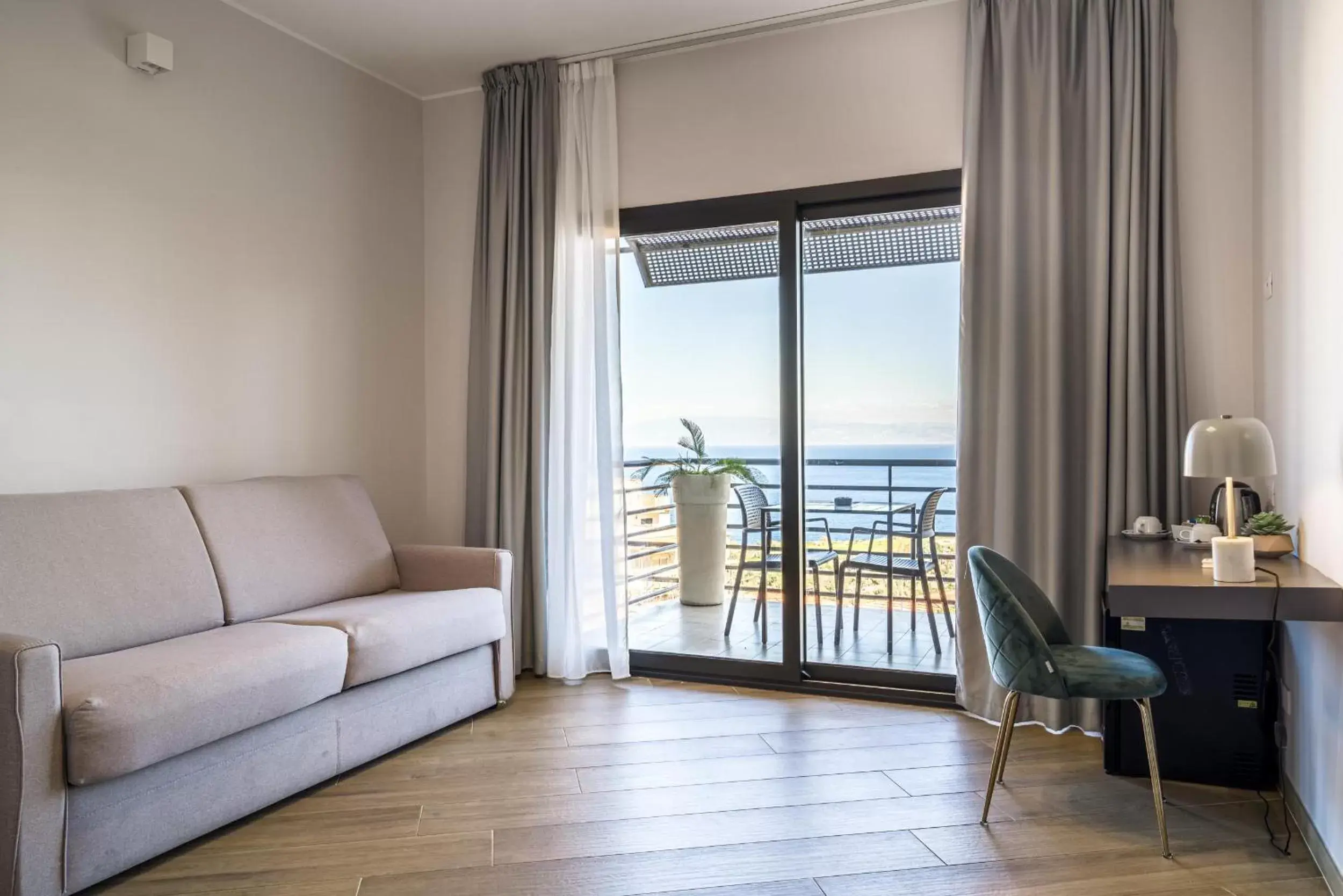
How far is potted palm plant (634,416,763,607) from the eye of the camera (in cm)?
468

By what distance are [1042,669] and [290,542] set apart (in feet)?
8.70

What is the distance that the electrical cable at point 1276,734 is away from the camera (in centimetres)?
224

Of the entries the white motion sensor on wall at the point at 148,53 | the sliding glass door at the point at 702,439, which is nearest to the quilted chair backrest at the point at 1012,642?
the sliding glass door at the point at 702,439

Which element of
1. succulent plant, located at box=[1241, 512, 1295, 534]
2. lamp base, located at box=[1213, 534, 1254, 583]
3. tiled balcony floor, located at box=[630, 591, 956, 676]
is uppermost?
succulent plant, located at box=[1241, 512, 1295, 534]

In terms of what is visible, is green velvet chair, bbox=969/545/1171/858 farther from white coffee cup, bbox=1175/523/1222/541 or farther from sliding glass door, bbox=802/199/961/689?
sliding glass door, bbox=802/199/961/689

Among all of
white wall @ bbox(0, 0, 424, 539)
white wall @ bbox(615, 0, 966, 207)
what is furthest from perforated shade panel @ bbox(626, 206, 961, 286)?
white wall @ bbox(0, 0, 424, 539)

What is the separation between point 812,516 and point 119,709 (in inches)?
123

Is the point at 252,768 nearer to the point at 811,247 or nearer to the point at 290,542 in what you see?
the point at 290,542

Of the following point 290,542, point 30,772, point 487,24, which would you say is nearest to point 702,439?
point 290,542

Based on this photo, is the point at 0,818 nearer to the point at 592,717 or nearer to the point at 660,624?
the point at 592,717

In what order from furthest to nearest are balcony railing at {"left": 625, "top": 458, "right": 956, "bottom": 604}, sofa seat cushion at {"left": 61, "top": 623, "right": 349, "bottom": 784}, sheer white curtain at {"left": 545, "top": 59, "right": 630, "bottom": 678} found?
balcony railing at {"left": 625, "top": 458, "right": 956, "bottom": 604}, sheer white curtain at {"left": 545, "top": 59, "right": 630, "bottom": 678}, sofa seat cushion at {"left": 61, "top": 623, "right": 349, "bottom": 784}

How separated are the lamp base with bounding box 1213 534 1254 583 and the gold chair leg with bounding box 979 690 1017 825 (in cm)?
63

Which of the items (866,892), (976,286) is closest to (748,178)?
(976,286)

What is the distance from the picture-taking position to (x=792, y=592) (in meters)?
4.03
